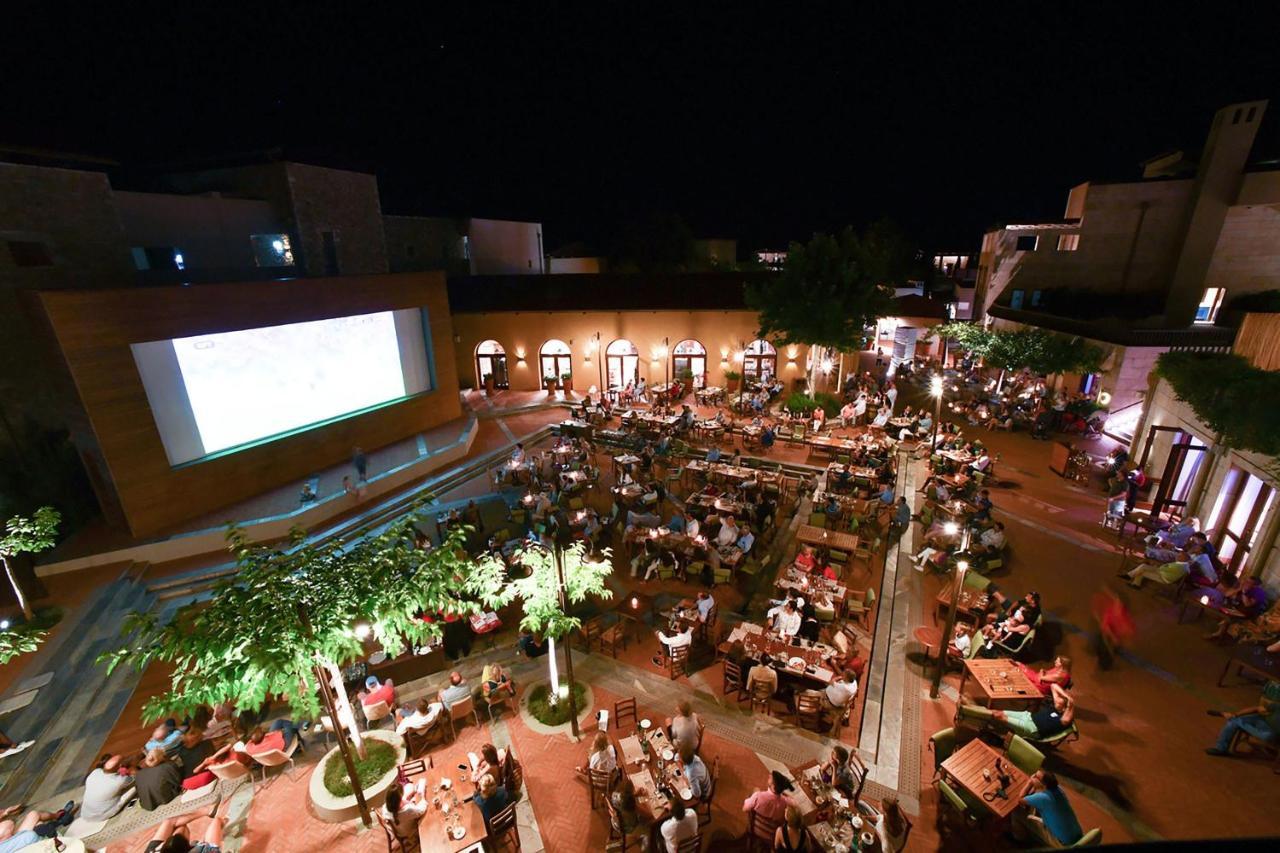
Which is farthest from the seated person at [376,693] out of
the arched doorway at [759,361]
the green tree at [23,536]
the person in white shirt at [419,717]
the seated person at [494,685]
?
the arched doorway at [759,361]

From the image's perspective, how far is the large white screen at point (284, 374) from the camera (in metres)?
14.4

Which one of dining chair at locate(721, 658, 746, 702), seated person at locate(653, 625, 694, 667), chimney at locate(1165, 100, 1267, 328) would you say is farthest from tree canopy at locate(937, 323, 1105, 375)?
dining chair at locate(721, 658, 746, 702)

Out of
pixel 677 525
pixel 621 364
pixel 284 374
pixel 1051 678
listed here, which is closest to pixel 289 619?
pixel 677 525

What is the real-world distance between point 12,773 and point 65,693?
1.51 m

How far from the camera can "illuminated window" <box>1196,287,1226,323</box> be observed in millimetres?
23891

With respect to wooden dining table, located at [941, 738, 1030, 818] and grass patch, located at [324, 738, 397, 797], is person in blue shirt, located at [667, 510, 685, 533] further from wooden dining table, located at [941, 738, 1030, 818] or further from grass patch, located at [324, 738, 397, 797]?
grass patch, located at [324, 738, 397, 797]

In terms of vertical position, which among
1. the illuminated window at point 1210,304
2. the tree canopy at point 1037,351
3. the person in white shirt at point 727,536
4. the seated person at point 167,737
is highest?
the illuminated window at point 1210,304

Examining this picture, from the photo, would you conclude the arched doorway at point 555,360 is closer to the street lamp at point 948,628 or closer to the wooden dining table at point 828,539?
the wooden dining table at point 828,539

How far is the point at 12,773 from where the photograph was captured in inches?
329

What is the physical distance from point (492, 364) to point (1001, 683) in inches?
955

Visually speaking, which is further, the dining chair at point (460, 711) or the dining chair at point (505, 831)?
the dining chair at point (460, 711)

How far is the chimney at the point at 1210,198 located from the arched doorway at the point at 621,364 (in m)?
23.8

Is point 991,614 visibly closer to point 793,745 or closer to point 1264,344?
point 793,745

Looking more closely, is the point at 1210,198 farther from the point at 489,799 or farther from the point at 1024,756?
the point at 489,799
